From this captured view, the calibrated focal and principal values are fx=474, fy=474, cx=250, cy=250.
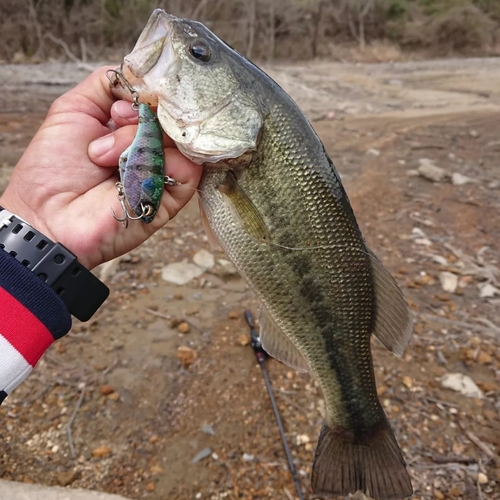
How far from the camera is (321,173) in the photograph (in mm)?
1818

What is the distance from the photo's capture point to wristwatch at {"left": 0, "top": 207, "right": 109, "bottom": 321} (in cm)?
174

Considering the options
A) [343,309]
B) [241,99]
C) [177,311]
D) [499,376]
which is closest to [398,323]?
[343,309]

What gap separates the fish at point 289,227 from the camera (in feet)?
5.69

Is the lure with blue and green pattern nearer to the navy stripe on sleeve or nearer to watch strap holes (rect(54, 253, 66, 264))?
watch strap holes (rect(54, 253, 66, 264))

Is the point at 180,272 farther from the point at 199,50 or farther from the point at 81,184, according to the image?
the point at 199,50

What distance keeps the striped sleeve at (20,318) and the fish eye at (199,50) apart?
1.00 meters

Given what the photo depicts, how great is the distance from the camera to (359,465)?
208cm

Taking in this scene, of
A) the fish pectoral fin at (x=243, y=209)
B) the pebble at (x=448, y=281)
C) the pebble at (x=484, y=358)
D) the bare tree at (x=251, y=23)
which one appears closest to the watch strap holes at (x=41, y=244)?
the fish pectoral fin at (x=243, y=209)

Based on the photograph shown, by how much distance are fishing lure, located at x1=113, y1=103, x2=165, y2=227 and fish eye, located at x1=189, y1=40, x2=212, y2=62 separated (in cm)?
27

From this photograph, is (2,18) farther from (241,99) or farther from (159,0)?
(241,99)

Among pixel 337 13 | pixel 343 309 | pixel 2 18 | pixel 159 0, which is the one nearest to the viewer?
pixel 343 309

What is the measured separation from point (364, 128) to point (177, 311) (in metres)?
6.94

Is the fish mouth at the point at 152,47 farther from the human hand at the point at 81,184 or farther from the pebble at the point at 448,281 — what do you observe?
the pebble at the point at 448,281

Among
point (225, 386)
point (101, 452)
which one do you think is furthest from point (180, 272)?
point (101, 452)
